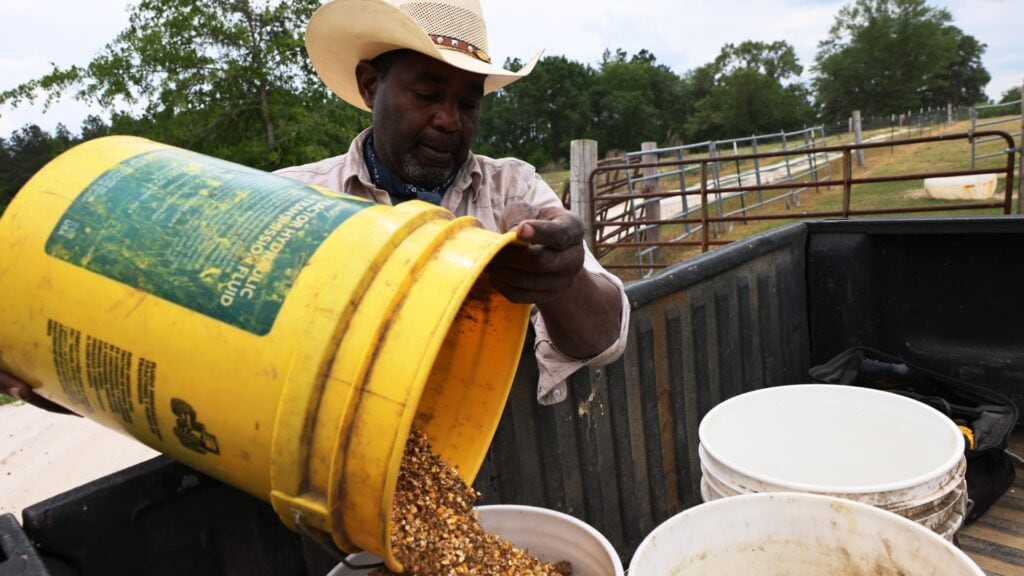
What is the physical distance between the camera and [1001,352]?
3.03 m

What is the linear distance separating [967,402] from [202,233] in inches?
117

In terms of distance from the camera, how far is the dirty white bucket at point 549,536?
1.40 metres

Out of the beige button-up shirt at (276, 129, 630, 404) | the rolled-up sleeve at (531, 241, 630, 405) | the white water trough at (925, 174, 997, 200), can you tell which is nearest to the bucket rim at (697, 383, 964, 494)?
the rolled-up sleeve at (531, 241, 630, 405)

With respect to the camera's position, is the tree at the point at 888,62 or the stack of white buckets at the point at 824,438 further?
the tree at the point at 888,62

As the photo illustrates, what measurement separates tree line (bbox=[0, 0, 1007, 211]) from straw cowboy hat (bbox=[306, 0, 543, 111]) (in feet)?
46.8

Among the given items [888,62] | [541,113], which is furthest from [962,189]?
[888,62]

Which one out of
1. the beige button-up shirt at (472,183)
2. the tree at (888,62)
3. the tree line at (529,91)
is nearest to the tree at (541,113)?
the tree line at (529,91)

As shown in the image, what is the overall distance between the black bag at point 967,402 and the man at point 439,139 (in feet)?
5.30

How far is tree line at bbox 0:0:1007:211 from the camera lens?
53.2 feet

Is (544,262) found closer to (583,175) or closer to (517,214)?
(517,214)

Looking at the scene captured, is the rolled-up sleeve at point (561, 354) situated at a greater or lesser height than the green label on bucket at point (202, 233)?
lesser

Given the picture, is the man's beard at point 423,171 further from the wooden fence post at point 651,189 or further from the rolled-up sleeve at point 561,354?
the wooden fence post at point 651,189

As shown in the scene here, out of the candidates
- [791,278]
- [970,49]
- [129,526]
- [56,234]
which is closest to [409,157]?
[56,234]

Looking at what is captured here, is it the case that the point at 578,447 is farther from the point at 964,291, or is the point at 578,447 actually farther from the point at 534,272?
the point at 964,291
